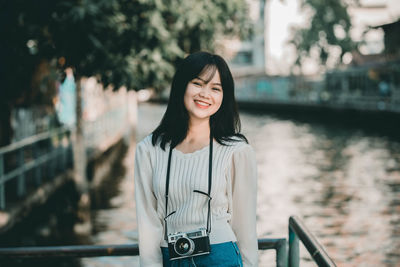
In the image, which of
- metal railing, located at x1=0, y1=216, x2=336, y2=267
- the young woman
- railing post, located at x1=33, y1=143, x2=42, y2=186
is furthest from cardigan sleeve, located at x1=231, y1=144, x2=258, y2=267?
railing post, located at x1=33, y1=143, x2=42, y2=186

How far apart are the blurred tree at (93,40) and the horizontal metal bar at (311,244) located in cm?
493

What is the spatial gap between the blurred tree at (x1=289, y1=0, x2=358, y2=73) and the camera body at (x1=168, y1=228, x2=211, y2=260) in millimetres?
54976

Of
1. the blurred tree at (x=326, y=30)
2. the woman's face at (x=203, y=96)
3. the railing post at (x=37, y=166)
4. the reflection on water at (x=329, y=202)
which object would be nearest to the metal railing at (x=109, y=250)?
the woman's face at (x=203, y=96)

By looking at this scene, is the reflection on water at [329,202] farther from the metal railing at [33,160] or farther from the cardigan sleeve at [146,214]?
the cardigan sleeve at [146,214]

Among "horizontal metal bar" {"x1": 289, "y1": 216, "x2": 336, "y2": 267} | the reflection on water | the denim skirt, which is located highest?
the denim skirt

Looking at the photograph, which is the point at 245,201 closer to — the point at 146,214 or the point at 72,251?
the point at 146,214

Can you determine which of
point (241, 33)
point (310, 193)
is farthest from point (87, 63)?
point (241, 33)

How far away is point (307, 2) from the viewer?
56.7m

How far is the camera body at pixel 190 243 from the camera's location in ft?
7.41

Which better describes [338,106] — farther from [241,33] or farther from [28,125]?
[28,125]

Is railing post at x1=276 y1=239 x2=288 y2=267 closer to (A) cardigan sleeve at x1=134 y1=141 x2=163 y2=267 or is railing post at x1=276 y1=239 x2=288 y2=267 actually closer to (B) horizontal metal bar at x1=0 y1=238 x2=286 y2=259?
(B) horizontal metal bar at x1=0 y1=238 x2=286 y2=259

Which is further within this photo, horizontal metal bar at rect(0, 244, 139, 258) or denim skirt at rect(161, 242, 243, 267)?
horizontal metal bar at rect(0, 244, 139, 258)

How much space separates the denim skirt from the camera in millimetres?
2316

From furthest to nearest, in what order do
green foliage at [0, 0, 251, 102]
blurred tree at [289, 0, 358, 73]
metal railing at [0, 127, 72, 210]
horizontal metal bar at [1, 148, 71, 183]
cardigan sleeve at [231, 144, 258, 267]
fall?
blurred tree at [289, 0, 358, 73]
metal railing at [0, 127, 72, 210]
horizontal metal bar at [1, 148, 71, 183]
green foliage at [0, 0, 251, 102]
cardigan sleeve at [231, 144, 258, 267]
